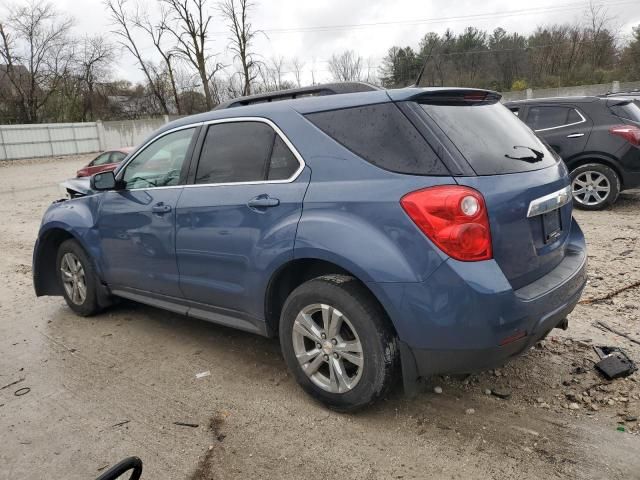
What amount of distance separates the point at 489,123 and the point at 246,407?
87.4 inches

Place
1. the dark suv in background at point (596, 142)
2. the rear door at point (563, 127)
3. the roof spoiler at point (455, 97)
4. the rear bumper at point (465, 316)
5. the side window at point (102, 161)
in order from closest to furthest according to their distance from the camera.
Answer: the rear bumper at point (465, 316)
the roof spoiler at point (455, 97)
the dark suv in background at point (596, 142)
the rear door at point (563, 127)
the side window at point (102, 161)

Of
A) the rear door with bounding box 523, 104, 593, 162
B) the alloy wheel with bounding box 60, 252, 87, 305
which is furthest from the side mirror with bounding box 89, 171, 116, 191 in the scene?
the rear door with bounding box 523, 104, 593, 162

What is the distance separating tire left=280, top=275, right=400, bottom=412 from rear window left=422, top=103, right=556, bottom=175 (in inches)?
36.4

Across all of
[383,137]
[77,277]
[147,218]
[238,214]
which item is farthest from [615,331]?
[77,277]

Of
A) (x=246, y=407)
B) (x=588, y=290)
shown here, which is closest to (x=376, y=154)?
(x=246, y=407)

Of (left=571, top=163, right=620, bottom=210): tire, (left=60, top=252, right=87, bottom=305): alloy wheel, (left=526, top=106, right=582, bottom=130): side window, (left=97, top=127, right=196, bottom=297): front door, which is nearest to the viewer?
(left=97, top=127, right=196, bottom=297): front door

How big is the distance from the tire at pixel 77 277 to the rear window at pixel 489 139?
347 cm

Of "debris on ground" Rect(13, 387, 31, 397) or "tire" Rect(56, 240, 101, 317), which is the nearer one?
"debris on ground" Rect(13, 387, 31, 397)

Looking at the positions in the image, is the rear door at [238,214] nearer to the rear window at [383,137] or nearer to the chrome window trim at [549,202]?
the rear window at [383,137]

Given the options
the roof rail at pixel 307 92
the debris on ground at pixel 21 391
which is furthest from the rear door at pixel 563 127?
the debris on ground at pixel 21 391

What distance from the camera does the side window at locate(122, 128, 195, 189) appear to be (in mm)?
3809

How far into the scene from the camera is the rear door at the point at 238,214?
3.01 m

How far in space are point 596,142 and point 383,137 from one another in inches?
249

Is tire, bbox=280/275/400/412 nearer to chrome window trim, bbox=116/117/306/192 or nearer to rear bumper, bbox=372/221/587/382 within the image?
rear bumper, bbox=372/221/587/382
